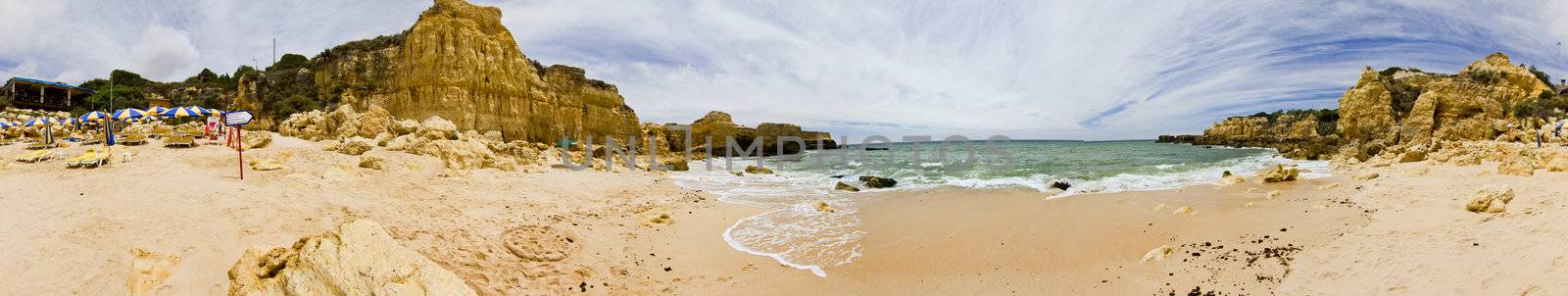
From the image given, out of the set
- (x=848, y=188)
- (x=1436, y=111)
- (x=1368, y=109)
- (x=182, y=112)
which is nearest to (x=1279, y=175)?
(x=848, y=188)

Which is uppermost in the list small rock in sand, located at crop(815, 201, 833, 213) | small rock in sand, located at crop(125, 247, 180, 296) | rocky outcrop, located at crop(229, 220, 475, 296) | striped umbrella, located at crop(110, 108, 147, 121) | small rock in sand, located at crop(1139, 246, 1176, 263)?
striped umbrella, located at crop(110, 108, 147, 121)

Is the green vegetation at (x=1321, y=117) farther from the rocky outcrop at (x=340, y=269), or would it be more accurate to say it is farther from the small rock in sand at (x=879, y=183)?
the rocky outcrop at (x=340, y=269)

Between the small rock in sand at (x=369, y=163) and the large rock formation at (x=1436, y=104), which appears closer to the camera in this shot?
the small rock in sand at (x=369, y=163)

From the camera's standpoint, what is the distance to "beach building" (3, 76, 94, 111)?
27141 millimetres

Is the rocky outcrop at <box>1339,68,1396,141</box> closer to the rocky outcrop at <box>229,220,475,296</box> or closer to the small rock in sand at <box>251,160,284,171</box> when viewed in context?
the rocky outcrop at <box>229,220,475,296</box>

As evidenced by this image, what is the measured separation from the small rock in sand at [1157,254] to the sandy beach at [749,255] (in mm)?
79

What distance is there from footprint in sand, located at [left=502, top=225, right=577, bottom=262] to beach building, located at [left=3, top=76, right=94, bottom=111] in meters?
39.4

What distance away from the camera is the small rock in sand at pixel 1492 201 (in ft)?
20.0

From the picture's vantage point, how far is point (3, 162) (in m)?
7.92

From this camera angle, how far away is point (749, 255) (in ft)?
22.2

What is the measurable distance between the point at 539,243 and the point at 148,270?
303cm

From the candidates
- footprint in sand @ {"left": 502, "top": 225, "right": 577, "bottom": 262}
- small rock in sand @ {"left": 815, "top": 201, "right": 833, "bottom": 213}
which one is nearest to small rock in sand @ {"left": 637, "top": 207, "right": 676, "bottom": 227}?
footprint in sand @ {"left": 502, "top": 225, "right": 577, "bottom": 262}

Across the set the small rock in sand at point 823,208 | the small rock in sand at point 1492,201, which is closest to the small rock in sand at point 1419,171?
the small rock in sand at point 1492,201

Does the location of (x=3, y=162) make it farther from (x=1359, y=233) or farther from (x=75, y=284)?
(x=1359, y=233)
